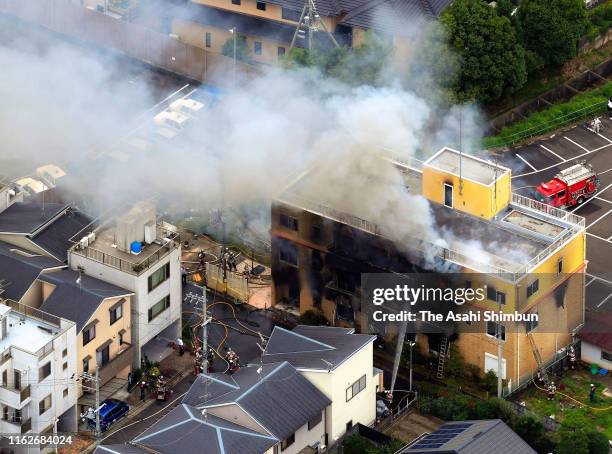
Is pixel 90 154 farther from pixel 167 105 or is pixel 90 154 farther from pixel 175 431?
pixel 175 431

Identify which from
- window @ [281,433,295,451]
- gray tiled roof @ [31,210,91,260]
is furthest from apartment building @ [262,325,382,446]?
gray tiled roof @ [31,210,91,260]

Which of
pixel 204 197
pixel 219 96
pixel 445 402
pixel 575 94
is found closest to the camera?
pixel 445 402

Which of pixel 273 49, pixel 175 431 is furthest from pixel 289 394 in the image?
pixel 273 49

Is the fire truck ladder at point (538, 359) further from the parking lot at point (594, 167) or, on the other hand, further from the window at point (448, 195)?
the window at point (448, 195)

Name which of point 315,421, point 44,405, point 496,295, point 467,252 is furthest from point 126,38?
point 315,421

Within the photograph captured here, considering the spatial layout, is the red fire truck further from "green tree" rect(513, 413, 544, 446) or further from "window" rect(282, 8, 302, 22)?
"green tree" rect(513, 413, 544, 446)

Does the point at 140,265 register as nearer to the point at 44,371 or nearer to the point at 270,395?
the point at 44,371

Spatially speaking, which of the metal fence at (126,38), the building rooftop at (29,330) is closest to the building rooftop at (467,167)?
the building rooftop at (29,330)
